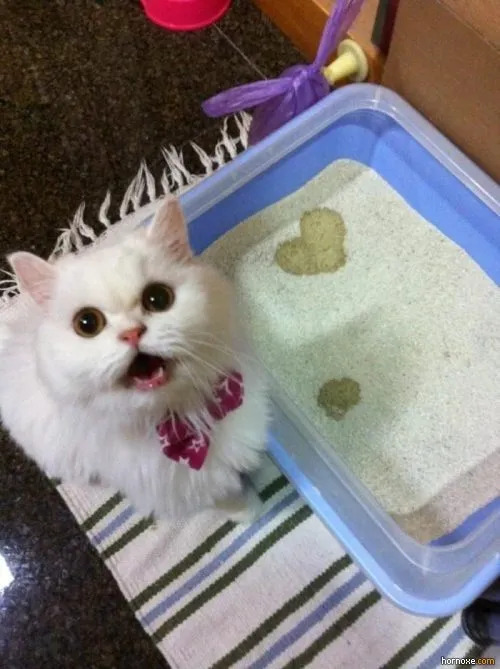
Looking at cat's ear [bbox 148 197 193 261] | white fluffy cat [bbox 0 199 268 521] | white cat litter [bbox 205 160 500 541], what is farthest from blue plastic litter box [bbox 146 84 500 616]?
cat's ear [bbox 148 197 193 261]

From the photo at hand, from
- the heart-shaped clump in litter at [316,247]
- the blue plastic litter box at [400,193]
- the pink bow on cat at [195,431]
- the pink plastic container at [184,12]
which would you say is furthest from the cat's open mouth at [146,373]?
the pink plastic container at [184,12]

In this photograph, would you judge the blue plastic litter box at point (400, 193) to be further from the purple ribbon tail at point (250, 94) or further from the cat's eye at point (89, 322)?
the cat's eye at point (89, 322)

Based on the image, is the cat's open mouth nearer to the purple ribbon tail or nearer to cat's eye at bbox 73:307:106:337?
cat's eye at bbox 73:307:106:337

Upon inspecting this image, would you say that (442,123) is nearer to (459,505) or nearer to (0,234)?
(459,505)

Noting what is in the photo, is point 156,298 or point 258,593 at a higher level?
point 156,298

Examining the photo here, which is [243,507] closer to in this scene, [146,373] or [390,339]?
[390,339]

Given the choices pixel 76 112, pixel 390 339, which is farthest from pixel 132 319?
pixel 76 112
